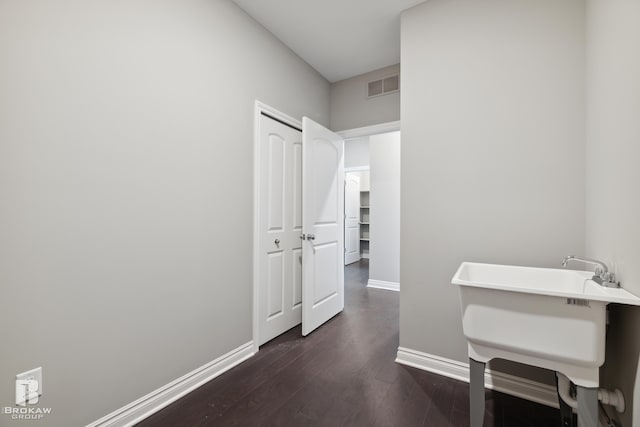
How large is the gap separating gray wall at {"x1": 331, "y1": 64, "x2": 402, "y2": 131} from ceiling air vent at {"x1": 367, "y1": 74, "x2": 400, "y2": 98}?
0.04 m

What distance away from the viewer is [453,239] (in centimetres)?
196

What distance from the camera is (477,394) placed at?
1.30m

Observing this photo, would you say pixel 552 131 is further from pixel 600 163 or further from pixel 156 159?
pixel 156 159

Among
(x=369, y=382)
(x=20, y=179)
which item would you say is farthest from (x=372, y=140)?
(x=20, y=179)

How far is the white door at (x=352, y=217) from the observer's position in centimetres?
632

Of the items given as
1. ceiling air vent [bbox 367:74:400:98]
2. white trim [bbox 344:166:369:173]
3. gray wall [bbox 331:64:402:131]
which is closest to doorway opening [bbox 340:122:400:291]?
gray wall [bbox 331:64:402:131]

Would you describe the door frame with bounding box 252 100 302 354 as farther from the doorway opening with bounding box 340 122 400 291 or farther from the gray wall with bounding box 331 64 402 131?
the doorway opening with bounding box 340 122 400 291

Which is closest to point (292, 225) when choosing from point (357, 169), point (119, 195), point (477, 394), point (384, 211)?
point (119, 195)

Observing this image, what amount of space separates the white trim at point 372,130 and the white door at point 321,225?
4.7 inches

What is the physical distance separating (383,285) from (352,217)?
102 inches

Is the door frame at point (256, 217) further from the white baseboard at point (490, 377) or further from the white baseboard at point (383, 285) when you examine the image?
the white baseboard at point (383, 285)

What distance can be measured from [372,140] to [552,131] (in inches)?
110

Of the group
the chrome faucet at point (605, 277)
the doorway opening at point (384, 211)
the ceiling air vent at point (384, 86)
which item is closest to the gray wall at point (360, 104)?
the ceiling air vent at point (384, 86)

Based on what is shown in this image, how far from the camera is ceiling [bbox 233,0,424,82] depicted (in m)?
2.15
